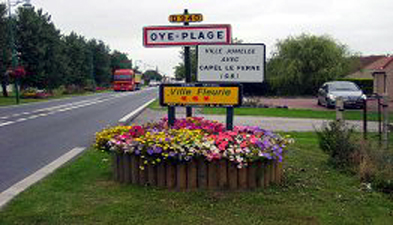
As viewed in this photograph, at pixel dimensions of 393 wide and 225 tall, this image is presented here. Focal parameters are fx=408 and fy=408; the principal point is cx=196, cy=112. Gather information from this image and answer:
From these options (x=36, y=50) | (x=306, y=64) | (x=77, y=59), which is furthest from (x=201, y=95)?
(x=77, y=59)

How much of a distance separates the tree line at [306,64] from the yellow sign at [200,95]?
31614 millimetres

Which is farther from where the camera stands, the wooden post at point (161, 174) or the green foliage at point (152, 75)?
the green foliage at point (152, 75)

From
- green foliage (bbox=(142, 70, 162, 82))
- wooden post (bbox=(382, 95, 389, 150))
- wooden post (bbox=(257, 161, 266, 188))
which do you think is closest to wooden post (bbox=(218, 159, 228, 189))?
wooden post (bbox=(257, 161, 266, 188))

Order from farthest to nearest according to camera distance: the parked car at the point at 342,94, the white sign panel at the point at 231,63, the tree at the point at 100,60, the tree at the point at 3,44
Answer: the tree at the point at 100,60, the tree at the point at 3,44, the parked car at the point at 342,94, the white sign panel at the point at 231,63

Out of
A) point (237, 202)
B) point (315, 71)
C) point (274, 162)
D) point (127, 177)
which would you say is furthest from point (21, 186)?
point (315, 71)

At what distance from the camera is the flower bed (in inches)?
202

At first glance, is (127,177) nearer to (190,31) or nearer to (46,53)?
(190,31)

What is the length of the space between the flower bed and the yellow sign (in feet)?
3.48

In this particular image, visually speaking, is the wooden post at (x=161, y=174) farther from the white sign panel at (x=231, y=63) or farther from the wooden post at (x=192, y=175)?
the white sign panel at (x=231, y=63)

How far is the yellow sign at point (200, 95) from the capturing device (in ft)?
21.4

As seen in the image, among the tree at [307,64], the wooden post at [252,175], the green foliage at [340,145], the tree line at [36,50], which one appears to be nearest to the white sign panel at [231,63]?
the green foliage at [340,145]

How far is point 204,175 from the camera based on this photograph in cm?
521

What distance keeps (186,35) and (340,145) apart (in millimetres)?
3187

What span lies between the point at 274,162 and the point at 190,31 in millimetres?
2912
